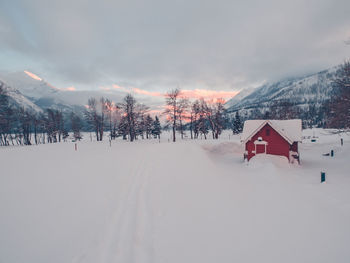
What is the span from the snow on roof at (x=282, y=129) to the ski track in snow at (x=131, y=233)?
16.9 meters

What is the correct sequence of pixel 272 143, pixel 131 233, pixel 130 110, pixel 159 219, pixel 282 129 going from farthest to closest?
1. pixel 130 110
2. pixel 282 129
3. pixel 272 143
4. pixel 159 219
5. pixel 131 233

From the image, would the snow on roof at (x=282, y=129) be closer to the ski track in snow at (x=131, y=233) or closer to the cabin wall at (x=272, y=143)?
the cabin wall at (x=272, y=143)

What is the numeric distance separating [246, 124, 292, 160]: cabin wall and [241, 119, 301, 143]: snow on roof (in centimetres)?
45

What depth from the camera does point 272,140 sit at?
1825 centimetres

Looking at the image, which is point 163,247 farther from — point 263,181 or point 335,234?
point 263,181

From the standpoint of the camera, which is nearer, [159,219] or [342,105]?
[159,219]

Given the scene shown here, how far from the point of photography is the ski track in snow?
148 inches

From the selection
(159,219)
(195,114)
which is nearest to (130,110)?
(195,114)

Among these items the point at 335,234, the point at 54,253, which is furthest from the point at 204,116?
the point at 54,253

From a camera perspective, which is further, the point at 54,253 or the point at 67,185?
the point at 67,185

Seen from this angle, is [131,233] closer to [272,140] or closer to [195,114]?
[272,140]

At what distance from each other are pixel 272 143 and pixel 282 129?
2439 millimetres

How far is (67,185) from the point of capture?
7.53 meters

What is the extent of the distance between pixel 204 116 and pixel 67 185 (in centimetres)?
3826
